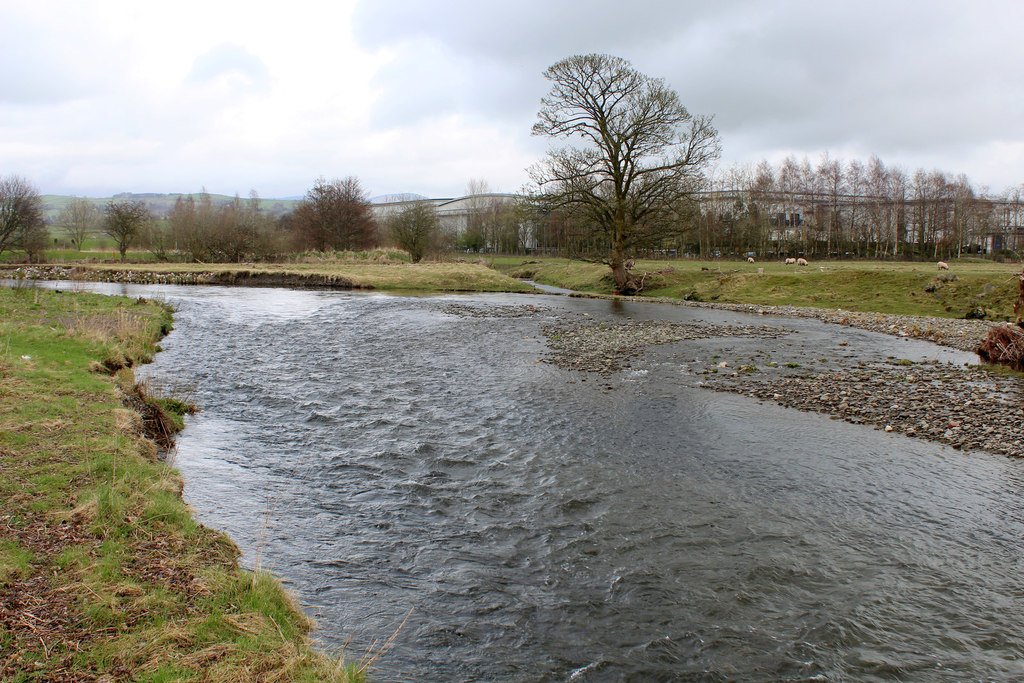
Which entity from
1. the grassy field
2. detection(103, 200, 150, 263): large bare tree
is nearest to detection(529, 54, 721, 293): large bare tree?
the grassy field

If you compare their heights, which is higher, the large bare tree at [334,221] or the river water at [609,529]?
the large bare tree at [334,221]

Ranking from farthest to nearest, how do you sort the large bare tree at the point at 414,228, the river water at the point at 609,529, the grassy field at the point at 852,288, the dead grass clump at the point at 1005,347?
the large bare tree at the point at 414,228, the grassy field at the point at 852,288, the dead grass clump at the point at 1005,347, the river water at the point at 609,529

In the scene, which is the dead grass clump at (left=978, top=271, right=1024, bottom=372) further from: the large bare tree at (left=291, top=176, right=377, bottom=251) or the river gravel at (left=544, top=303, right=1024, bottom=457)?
the large bare tree at (left=291, top=176, right=377, bottom=251)

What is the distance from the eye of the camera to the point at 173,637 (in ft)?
15.6

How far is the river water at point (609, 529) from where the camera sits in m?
5.73

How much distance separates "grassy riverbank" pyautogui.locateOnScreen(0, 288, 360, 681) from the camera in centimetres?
444

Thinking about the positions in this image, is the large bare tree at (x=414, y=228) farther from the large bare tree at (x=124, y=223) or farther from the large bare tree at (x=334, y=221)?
the large bare tree at (x=124, y=223)

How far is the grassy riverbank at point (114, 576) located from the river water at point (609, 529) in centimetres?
66

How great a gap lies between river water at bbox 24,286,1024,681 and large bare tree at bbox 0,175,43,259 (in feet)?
175

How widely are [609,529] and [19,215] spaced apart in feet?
219

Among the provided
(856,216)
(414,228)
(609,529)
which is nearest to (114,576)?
(609,529)

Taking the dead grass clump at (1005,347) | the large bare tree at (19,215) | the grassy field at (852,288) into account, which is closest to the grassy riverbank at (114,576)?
the dead grass clump at (1005,347)

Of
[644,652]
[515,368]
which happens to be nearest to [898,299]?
[515,368]

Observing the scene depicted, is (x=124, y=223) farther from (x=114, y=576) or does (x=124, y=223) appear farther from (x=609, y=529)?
(x=609, y=529)
